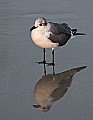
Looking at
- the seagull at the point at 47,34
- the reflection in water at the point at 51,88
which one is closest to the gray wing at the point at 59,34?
the seagull at the point at 47,34

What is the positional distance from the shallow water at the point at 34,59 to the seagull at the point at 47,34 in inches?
6.4

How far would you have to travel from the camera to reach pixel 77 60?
253 inches

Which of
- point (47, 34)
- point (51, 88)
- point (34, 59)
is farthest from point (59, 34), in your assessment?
point (51, 88)

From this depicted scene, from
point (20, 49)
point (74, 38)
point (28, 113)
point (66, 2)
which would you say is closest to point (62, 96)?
point (28, 113)

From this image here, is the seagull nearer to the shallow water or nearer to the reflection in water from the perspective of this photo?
the shallow water

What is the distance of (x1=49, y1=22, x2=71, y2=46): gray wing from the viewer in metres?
6.57

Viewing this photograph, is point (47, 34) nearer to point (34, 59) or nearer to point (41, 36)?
point (41, 36)

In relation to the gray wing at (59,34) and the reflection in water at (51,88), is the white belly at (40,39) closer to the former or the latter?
the gray wing at (59,34)

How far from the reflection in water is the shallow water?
66 mm

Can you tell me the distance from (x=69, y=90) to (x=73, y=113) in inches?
24.5

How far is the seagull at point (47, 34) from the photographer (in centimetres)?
641

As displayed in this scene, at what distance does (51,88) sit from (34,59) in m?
0.88

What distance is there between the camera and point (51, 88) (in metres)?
5.70

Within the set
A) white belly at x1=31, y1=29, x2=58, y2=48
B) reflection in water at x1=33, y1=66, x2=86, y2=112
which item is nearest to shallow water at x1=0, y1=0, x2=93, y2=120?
reflection in water at x1=33, y1=66, x2=86, y2=112
